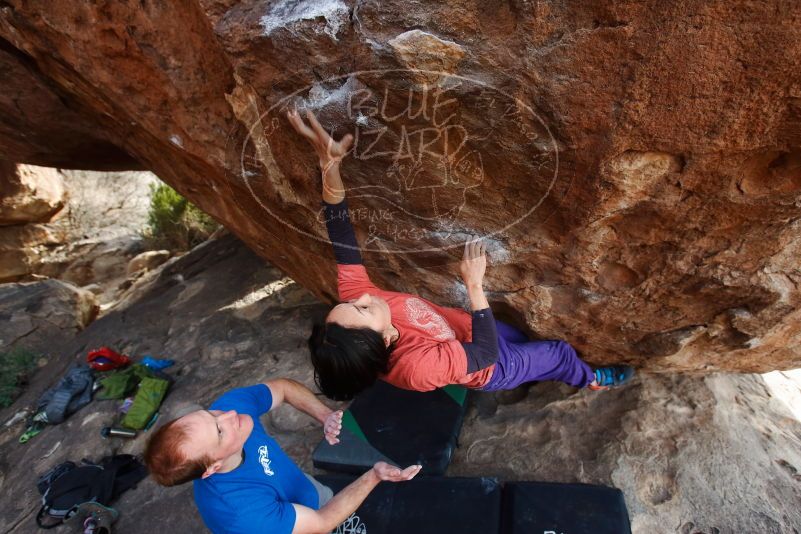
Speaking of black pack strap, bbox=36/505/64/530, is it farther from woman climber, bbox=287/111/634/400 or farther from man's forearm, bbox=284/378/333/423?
woman climber, bbox=287/111/634/400

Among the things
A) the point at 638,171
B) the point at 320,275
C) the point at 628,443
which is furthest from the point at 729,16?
the point at 320,275

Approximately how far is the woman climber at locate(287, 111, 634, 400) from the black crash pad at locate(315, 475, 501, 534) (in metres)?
0.46

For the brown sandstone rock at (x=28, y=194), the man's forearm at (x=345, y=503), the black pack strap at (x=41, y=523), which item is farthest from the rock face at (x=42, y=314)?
the man's forearm at (x=345, y=503)

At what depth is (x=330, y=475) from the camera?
2459 millimetres

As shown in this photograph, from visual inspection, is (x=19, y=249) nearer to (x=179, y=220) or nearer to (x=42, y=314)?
(x=179, y=220)

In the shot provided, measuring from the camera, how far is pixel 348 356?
159 centimetres

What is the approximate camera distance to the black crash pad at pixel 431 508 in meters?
2.04

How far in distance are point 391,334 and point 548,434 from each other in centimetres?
113

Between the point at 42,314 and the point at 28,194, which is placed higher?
the point at 28,194

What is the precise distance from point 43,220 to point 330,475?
7094mm

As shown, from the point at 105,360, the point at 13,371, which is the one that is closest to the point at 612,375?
the point at 105,360

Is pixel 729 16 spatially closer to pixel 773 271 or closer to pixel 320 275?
pixel 773 271

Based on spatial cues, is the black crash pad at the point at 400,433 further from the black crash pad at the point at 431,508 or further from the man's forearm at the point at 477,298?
the man's forearm at the point at 477,298

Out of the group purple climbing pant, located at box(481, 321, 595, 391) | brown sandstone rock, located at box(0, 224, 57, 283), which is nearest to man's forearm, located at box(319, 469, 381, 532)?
purple climbing pant, located at box(481, 321, 595, 391)
